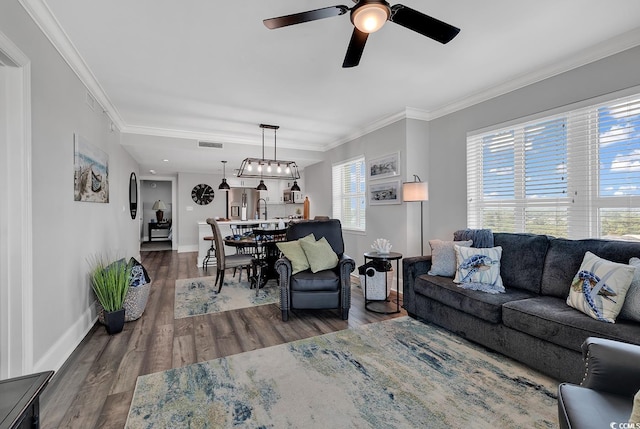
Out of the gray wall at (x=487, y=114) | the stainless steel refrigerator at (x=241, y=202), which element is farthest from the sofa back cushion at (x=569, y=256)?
the stainless steel refrigerator at (x=241, y=202)

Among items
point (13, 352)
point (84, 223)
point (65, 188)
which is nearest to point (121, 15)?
point (65, 188)

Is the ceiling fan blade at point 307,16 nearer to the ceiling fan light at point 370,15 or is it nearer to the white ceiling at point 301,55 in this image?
the ceiling fan light at point 370,15

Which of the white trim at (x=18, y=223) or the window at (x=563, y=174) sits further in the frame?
the window at (x=563, y=174)

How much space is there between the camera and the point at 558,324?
1.95 metres

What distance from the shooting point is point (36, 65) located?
2.02m

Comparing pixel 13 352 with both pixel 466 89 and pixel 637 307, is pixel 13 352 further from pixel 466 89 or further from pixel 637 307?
pixel 466 89

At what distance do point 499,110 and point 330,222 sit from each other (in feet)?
7.91

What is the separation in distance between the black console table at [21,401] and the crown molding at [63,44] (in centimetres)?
226

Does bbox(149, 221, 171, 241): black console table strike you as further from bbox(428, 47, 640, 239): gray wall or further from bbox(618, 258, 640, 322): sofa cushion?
bbox(618, 258, 640, 322): sofa cushion

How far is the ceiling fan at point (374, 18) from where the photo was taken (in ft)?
4.89

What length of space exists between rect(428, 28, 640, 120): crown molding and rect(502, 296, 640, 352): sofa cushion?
212 centimetres

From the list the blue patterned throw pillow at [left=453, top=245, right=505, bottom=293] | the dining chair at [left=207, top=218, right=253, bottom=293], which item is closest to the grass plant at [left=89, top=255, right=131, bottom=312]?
the dining chair at [left=207, top=218, right=253, bottom=293]

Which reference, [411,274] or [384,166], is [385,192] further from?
[411,274]

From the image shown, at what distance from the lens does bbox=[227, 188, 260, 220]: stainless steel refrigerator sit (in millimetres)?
8959
